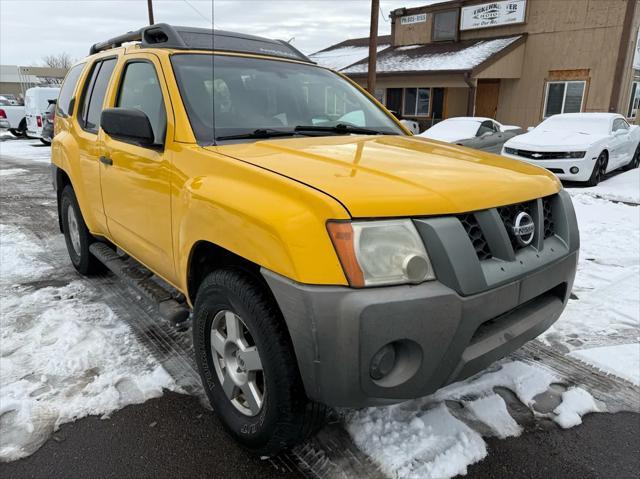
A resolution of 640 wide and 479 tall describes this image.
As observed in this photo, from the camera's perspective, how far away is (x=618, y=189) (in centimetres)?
941

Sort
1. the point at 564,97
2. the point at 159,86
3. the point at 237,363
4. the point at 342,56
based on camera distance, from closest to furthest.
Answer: the point at 237,363
the point at 159,86
the point at 564,97
the point at 342,56

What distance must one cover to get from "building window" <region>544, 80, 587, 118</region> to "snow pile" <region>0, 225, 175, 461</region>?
60.8 ft

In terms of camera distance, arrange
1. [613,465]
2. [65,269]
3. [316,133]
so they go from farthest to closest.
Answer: [65,269], [316,133], [613,465]

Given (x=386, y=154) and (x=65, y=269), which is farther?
(x=65, y=269)

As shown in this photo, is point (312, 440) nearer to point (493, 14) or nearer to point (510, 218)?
point (510, 218)

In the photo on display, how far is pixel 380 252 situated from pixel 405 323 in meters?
0.27

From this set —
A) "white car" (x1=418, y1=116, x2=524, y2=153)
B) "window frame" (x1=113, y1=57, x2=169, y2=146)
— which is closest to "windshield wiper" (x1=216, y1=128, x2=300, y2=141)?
"window frame" (x1=113, y1=57, x2=169, y2=146)

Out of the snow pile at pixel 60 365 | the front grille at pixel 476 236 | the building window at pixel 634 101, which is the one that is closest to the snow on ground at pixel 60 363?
the snow pile at pixel 60 365

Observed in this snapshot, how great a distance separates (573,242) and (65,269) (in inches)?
178

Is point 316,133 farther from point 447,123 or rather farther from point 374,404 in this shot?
point 447,123

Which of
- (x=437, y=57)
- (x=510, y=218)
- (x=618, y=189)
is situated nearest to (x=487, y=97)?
(x=437, y=57)

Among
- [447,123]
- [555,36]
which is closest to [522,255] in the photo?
[447,123]

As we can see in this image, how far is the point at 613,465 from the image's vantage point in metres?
2.39

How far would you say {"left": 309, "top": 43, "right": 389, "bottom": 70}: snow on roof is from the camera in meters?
24.9
